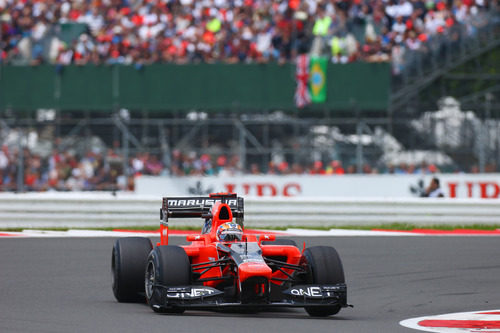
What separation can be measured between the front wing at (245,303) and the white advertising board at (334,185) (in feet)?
44.7

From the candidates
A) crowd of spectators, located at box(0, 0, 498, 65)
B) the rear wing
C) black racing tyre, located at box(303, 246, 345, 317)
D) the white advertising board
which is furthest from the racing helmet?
crowd of spectators, located at box(0, 0, 498, 65)

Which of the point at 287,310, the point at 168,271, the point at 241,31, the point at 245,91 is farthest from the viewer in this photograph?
the point at 241,31

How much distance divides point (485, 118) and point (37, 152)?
32.2 ft

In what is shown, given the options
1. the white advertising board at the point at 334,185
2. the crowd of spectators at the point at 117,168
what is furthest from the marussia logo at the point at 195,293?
the crowd of spectators at the point at 117,168

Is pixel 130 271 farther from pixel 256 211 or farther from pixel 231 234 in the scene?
pixel 256 211

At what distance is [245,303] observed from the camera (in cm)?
736

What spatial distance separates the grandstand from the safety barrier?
4061 mm

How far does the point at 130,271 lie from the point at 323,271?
1.72 metres

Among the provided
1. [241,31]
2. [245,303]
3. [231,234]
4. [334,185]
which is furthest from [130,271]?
[241,31]

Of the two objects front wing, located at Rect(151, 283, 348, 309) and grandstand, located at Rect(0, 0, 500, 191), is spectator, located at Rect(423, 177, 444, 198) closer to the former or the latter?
grandstand, located at Rect(0, 0, 500, 191)

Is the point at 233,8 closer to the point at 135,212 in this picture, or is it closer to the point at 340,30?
the point at 340,30

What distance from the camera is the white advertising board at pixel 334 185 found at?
839 inches

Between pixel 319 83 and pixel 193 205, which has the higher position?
pixel 319 83

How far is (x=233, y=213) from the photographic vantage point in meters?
9.06
